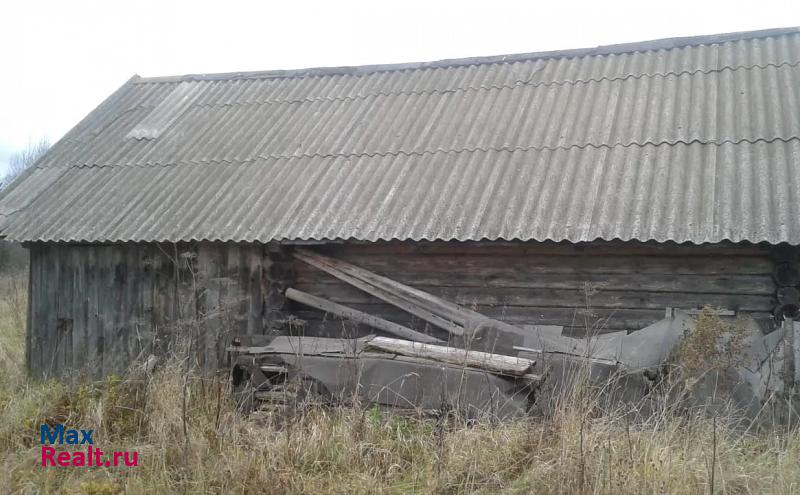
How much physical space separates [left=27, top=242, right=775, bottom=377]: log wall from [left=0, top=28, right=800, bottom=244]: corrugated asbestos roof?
1.23ft

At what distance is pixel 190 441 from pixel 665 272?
4411 mm

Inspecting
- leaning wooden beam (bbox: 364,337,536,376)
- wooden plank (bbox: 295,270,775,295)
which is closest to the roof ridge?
wooden plank (bbox: 295,270,775,295)

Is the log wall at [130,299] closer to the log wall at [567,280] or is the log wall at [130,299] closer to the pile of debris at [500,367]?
the log wall at [567,280]

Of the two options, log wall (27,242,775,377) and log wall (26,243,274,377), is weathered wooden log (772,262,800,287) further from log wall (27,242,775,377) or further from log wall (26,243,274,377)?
log wall (26,243,274,377)

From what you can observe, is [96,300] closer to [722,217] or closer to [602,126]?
[602,126]

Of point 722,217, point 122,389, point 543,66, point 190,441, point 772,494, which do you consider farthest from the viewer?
point 543,66

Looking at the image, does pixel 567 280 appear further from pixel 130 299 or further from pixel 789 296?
pixel 130 299

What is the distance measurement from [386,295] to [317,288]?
0.97 metres

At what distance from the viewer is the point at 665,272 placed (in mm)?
6355

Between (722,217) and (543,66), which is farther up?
(543,66)

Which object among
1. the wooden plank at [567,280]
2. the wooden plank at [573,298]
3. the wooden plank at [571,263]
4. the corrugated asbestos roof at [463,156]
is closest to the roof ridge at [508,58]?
the corrugated asbestos roof at [463,156]

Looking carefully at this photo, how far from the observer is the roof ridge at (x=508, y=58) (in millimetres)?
8703

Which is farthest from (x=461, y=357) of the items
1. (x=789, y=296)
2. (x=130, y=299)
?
(x=130, y=299)

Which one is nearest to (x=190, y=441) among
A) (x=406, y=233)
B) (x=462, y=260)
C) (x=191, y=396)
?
(x=191, y=396)
